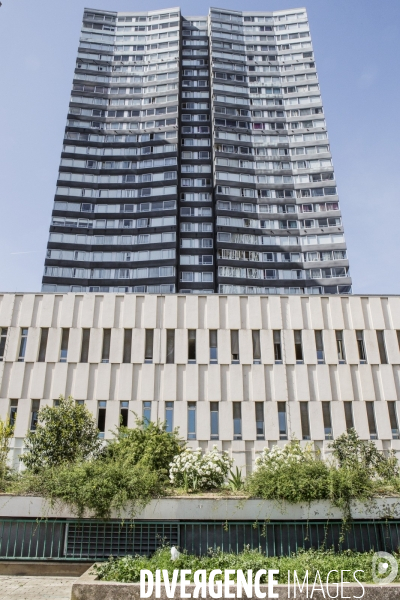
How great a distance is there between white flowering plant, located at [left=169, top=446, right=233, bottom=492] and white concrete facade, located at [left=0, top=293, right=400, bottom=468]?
33.6ft

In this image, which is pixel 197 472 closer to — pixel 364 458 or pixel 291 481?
pixel 291 481

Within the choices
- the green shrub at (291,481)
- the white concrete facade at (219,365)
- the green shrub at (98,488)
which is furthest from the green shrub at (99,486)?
the white concrete facade at (219,365)

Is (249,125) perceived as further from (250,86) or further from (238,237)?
(238,237)

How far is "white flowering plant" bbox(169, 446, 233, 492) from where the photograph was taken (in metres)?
15.9

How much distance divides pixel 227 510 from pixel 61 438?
873 cm

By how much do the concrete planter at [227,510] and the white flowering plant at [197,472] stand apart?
4.64 feet

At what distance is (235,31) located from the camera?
82938mm

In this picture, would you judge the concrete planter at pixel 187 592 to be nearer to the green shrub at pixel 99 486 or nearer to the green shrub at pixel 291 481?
the green shrub at pixel 99 486

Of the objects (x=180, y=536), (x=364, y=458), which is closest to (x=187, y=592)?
(x=180, y=536)

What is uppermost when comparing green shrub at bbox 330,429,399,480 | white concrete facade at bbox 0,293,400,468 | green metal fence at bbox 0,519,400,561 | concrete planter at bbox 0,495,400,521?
white concrete facade at bbox 0,293,400,468

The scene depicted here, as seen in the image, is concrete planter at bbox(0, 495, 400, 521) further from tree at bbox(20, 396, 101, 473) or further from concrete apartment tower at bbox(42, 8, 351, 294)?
concrete apartment tower at bbox(42, 8, 351, 294)

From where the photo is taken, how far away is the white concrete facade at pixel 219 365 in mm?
26750

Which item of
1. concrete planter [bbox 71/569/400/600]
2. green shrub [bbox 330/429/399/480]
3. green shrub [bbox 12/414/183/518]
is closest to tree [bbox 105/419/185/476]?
green shrub [bbox 12/414/183/518]

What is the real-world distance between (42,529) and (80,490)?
7.41 ft
